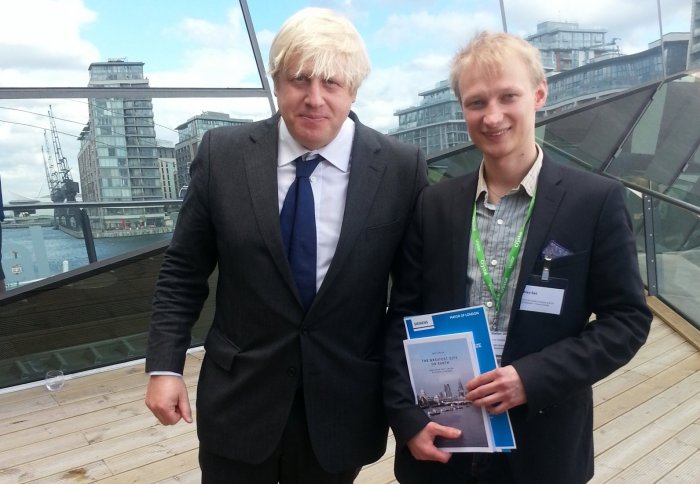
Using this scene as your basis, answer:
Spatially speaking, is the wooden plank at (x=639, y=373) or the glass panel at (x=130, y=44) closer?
the wooden plank at (x=639, y=373)

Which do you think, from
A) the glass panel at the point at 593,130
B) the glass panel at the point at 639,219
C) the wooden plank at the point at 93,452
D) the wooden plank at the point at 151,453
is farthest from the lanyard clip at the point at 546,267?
the glass panel at the point at 593,130

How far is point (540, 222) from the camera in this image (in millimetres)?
1349

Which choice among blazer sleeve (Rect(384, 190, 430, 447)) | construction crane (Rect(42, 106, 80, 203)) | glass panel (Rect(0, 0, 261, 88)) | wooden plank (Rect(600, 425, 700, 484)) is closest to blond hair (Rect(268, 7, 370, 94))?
blazer sleeve (Rect(384, 190, 430, 447))

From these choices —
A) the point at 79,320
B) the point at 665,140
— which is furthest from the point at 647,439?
the point at 665,140

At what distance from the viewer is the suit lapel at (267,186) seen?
4.76 ft

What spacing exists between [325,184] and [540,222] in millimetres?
487

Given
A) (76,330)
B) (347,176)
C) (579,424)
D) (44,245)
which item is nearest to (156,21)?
(44,245)

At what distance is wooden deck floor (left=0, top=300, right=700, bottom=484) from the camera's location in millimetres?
3062

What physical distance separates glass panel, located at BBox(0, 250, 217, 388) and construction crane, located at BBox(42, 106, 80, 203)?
0.62 metres

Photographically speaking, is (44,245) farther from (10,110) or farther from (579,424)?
(579,424)

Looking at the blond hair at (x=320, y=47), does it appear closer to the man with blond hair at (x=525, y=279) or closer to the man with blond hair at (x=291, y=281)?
the man with blond hair at (x=291, y=281)

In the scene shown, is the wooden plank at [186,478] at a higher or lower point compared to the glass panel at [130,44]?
lower

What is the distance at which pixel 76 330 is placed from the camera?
4.47 meters

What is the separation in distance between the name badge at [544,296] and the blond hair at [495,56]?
1.38 feet
